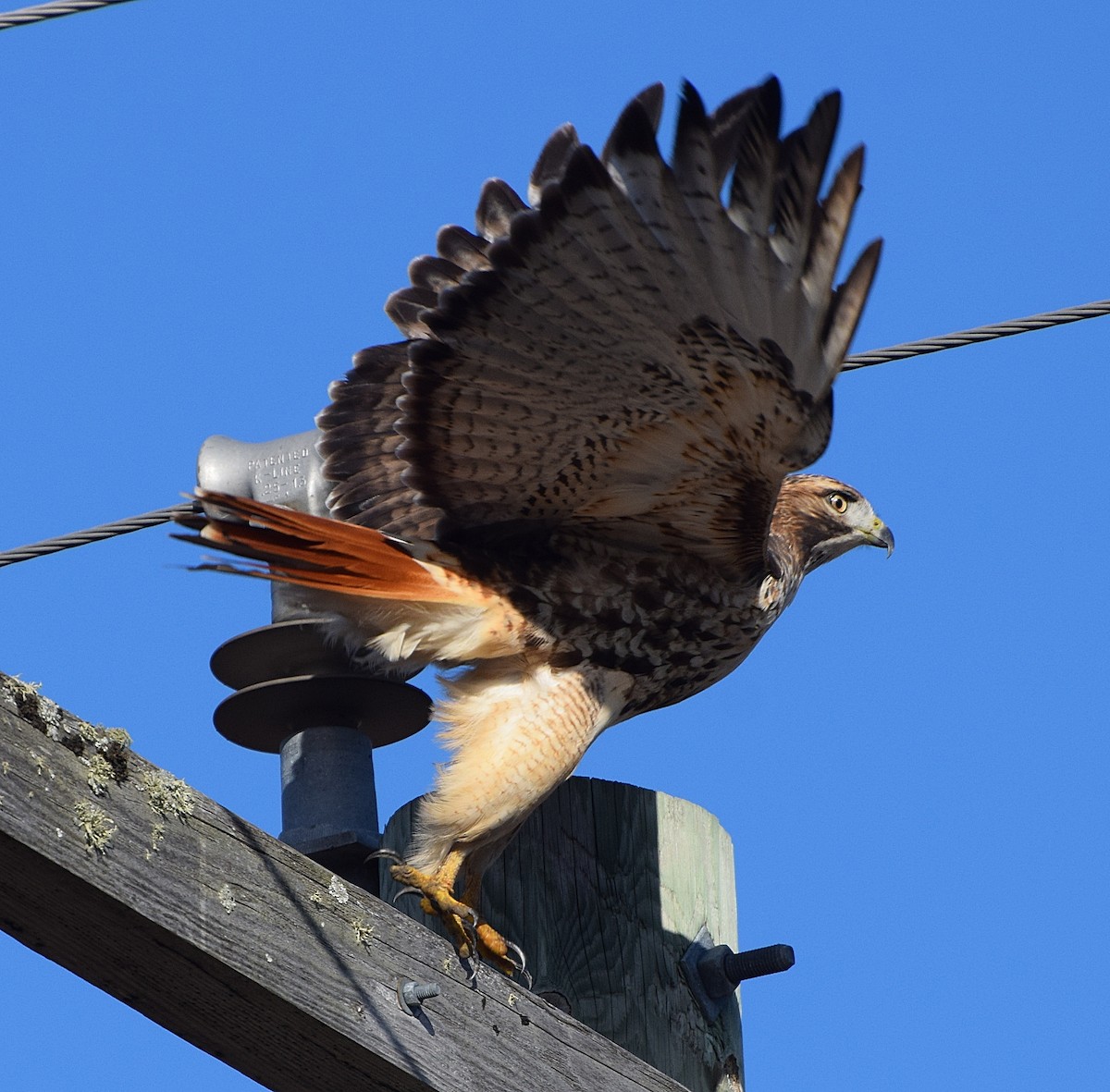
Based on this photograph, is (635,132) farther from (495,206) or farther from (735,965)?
(735,965)

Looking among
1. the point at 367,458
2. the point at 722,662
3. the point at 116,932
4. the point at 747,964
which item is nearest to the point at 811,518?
the point at 722,662

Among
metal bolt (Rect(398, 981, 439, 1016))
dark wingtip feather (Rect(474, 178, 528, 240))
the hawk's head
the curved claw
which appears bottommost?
metal bolt (Rect(398, 981, 439, 1016))

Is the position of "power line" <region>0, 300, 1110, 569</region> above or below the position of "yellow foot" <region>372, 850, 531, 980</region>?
above

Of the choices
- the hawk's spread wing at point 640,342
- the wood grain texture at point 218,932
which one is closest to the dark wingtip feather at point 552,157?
the hawk's spread wing at point 640,342

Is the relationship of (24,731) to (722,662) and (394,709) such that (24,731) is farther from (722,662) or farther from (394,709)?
(722,662)

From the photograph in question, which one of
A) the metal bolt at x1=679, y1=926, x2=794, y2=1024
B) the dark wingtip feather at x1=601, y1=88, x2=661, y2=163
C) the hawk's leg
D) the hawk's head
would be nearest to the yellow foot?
the hawk's leg

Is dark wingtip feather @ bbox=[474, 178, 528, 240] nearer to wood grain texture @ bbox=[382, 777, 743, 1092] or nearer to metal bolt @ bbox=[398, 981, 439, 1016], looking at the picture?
wood grain texture @ bbox=[382, 777, 743, 1092]

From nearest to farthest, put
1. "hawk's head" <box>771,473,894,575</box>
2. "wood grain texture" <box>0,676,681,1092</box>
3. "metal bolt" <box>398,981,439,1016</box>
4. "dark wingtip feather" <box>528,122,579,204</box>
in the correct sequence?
"wood grain texture" <box>0,676,681,1092</box> → "metal bolt" <box>398,981,439,1016</box> → "dark wingtip feather" <box>528,122,579,204</box> → "hawk's head" <box>771,473,894,575</box>

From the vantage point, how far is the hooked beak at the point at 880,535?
476cm

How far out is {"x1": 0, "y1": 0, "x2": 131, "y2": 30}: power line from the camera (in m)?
2.88

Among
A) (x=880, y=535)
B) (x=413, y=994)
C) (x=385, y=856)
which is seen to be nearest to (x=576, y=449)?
(x=385, y=856)

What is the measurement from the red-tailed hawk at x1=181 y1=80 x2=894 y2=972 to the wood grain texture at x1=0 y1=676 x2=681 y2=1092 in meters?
0.80

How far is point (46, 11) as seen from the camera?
2.91m

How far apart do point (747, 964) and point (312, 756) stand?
0.92 metres
